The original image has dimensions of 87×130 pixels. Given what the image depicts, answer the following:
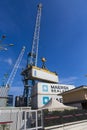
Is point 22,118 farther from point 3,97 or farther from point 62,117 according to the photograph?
point 3,97

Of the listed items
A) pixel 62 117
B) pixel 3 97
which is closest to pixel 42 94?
pixel 3 97

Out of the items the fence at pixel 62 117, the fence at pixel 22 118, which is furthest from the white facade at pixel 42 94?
the fence at pixel 22 118

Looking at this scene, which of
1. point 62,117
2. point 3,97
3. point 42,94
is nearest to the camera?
point 62,117

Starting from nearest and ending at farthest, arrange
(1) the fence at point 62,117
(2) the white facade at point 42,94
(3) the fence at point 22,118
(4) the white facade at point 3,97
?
(3) the fence at point 22,118, (1) the fence at point 62,117, (4) the white facade at point 3,97, (2) the white facade at point 42,94

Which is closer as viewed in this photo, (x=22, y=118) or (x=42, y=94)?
(x=22, y=118)

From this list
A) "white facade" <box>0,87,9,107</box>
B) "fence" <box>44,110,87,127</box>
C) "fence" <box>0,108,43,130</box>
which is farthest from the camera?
"white facade" <box>0,87,9,107</box>

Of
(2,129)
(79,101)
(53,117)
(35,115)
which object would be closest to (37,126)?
(35,115)

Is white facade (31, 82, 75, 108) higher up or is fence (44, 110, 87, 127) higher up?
white facade (31, 82, 75, 108)

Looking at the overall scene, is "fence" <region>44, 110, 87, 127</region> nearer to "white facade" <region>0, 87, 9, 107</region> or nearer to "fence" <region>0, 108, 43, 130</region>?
"fence" <region>0, 108, 43, 130</region>

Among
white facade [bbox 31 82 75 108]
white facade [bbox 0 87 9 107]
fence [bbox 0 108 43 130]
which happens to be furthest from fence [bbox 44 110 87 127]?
white facade [bbox 31 82 75 108]

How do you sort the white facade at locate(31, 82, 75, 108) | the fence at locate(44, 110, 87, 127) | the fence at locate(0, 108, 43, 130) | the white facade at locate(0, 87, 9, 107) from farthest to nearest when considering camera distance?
the white facade at locate(31, 82, 75, 108) < the white facade at locate(0, 87, 9, 107) < the fence at locate(44, 110, 87, 127) < the fence at locate(0, 108, 43, 130)

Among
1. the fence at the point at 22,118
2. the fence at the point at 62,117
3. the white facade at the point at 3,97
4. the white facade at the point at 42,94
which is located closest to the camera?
the fence at the point at 22,118

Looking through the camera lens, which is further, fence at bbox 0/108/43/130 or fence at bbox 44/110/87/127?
fence at bbox 44/110/87/127

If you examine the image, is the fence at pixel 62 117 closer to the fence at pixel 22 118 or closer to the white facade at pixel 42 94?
the fence at pixel 22 118
